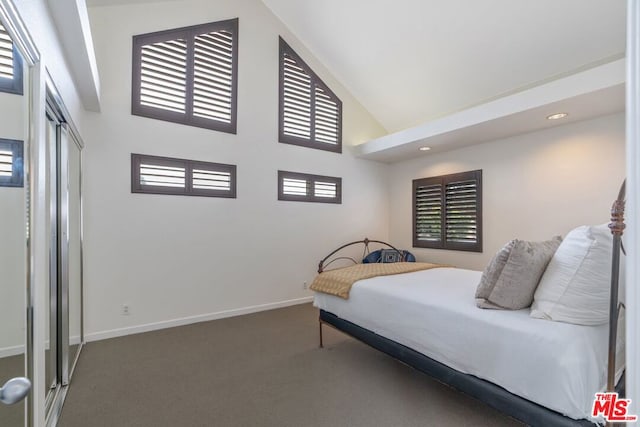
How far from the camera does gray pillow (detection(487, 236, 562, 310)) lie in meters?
1.80

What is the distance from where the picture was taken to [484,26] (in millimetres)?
3387

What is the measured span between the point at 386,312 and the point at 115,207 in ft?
10.3

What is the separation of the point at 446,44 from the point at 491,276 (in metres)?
3.21

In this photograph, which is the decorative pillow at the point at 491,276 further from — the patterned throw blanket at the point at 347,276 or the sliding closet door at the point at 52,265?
the sliding closet door at the point at 52,265

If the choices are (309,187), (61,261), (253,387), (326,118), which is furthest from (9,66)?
(326,118)

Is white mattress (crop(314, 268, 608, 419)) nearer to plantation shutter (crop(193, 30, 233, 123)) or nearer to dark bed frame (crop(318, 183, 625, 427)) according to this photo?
dark bed frame (crop(318, 183, 625, 427))

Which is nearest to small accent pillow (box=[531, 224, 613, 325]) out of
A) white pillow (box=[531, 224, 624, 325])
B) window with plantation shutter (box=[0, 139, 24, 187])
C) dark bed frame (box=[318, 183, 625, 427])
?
white pillow (box=[531, 224, 624, 325])

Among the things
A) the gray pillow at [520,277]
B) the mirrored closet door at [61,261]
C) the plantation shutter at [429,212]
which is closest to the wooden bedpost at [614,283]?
the gray pillow at [520,277]

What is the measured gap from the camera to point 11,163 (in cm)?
130

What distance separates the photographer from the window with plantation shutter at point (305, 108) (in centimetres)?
468

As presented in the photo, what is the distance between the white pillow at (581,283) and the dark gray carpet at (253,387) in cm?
85

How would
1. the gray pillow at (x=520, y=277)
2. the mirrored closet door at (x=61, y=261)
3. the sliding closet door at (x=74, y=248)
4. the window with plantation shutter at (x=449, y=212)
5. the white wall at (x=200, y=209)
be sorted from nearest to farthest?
1. the gray pillow at (x=520, y=277)
2. the mirrored closet door at (x=61, y=261)
3. the sliding closet door at (x=74, y=248)
4. the white wall at (x=200, y=209)
5. the window with plantation shutter at (x=449, y=212)

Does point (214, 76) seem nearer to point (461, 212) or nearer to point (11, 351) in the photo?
point (11, 351)

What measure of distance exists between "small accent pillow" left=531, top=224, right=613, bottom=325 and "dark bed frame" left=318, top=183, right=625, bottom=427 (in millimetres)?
112
